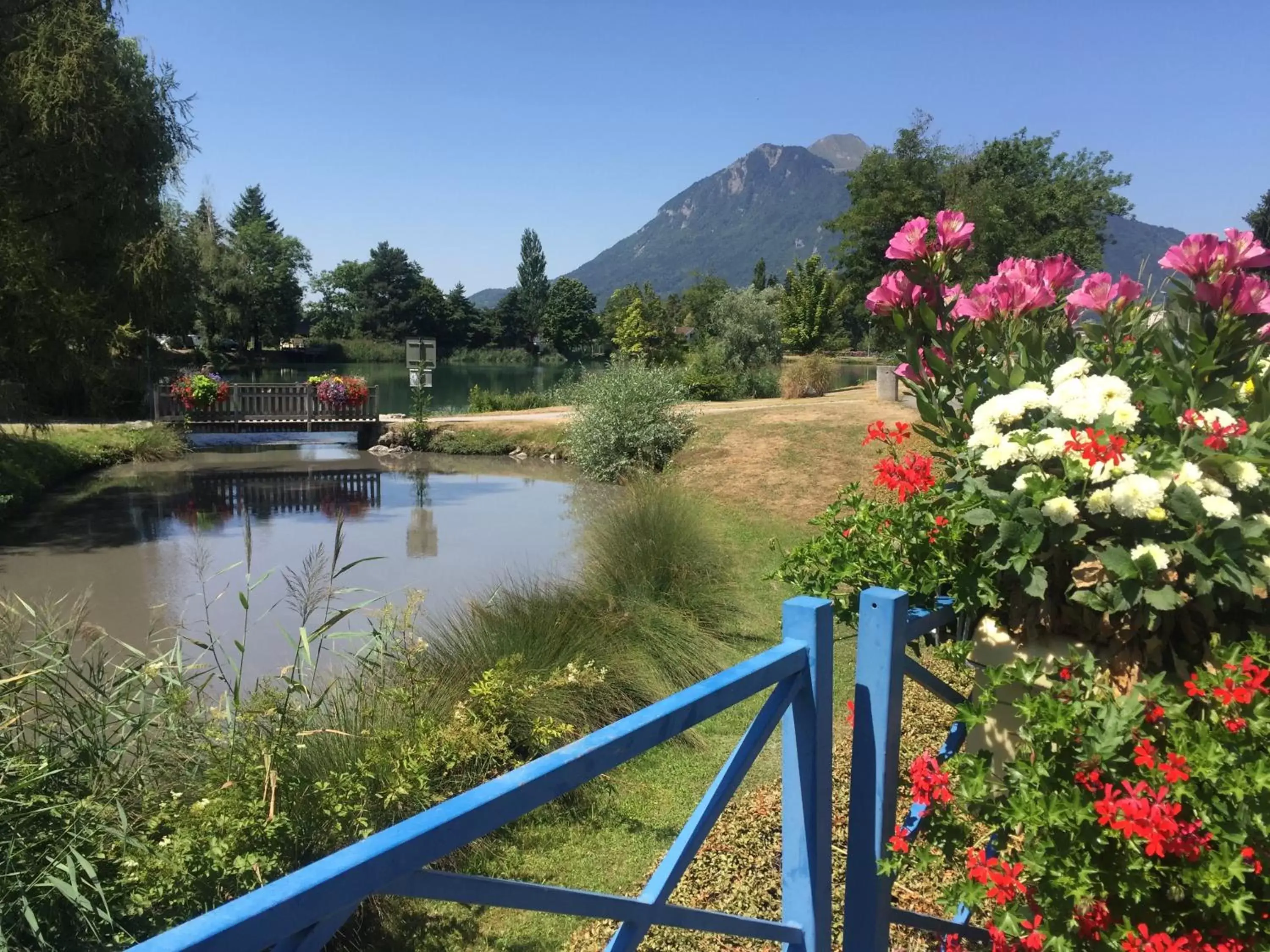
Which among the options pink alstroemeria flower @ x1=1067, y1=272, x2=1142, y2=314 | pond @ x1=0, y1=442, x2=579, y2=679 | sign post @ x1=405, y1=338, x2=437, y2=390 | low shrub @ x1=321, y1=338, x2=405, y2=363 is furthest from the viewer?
low shrub @ x1=321, y1=338, x2=405, y2=363

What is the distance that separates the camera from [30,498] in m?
11.9

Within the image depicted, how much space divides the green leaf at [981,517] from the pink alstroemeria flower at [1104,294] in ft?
2.56

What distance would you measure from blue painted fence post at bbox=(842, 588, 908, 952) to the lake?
21310 millimetres

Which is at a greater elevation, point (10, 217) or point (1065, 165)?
point (1065, 165)

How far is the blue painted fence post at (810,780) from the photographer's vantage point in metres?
1.49

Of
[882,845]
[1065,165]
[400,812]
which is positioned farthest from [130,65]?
[1065,165]

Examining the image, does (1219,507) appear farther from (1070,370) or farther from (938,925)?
(938,925)

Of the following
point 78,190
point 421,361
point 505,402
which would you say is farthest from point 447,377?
point 78,190

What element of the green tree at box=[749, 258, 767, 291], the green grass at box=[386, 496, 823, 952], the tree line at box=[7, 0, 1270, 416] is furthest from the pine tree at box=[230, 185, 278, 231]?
the green grass at box=[386, 496, 823, 952]

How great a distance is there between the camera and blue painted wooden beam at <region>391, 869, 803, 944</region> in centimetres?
95

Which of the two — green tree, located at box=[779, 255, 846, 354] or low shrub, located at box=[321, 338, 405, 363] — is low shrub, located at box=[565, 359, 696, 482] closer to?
green tree, located at box=[779, 255, 846, 354]

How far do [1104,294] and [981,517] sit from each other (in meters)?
0.85

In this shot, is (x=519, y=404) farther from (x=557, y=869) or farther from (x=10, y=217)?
Answer: (x=557, y=869)

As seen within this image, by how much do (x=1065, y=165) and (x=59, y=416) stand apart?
136 feet
